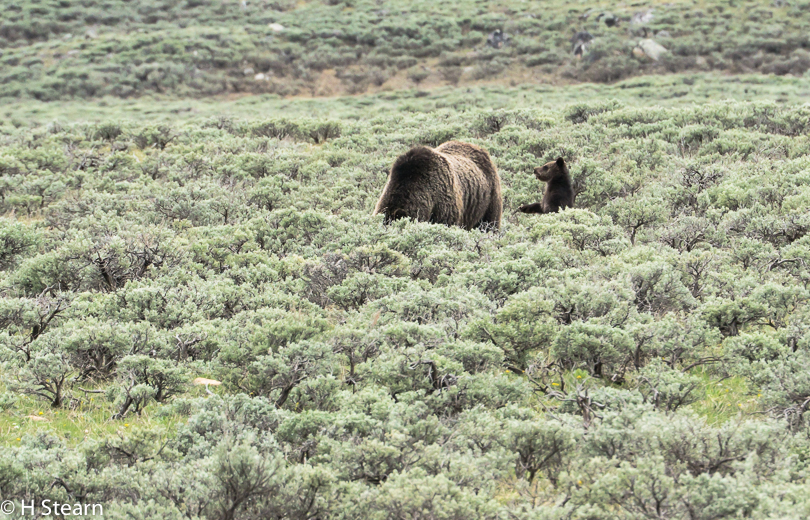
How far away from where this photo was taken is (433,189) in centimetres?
941

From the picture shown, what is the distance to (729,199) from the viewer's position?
10070 mm

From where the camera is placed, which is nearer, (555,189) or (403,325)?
(403,325)

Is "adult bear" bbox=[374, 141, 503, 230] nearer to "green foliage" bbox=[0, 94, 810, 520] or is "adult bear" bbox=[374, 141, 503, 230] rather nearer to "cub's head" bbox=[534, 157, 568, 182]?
"green foliage" bbox=[0, 94, 810, 520]

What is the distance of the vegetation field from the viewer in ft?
11.7

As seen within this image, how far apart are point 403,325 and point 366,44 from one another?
35.6 metres

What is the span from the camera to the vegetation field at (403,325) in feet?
11.7

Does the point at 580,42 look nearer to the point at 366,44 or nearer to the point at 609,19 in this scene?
the point at 609,19

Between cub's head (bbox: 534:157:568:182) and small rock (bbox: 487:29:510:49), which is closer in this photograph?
cub's head (bbox: 534:157:568:182)

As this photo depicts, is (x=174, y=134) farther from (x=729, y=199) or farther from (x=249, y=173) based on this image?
(x=729, y=199)

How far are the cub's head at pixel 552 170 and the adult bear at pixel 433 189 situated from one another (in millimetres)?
1635

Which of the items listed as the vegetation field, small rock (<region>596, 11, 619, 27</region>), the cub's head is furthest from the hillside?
the cub's head

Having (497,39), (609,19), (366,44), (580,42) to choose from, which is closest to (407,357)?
(580,42)

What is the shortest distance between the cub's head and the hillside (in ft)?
72.3

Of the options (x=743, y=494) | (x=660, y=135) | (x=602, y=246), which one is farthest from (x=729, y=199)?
(x=743, y=494)
